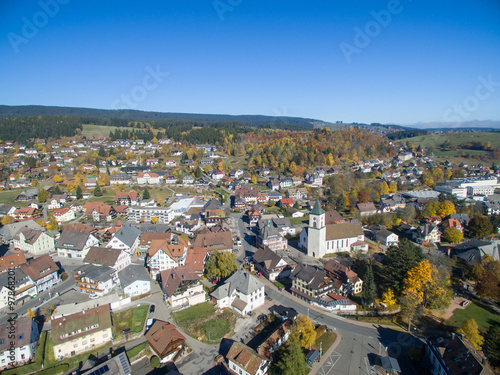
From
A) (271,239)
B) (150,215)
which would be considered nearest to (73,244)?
(150,215)

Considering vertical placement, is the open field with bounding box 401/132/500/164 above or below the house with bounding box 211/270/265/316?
above

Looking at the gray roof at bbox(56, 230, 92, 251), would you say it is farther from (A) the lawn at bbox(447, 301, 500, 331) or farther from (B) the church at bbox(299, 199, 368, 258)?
(A) the lawn at bbox(447, 301, 500, 331)

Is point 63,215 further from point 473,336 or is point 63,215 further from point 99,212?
point 473,336

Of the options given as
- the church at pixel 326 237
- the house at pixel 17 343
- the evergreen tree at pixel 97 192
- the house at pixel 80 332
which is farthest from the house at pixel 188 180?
the house at pixel 17 343

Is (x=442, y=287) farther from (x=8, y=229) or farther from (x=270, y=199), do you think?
(x=8, y=229)

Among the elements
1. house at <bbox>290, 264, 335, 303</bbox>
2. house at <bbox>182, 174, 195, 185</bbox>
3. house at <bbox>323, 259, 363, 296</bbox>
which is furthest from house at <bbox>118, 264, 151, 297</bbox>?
house at <bbox>182, 174, 195, 185</bbox>
